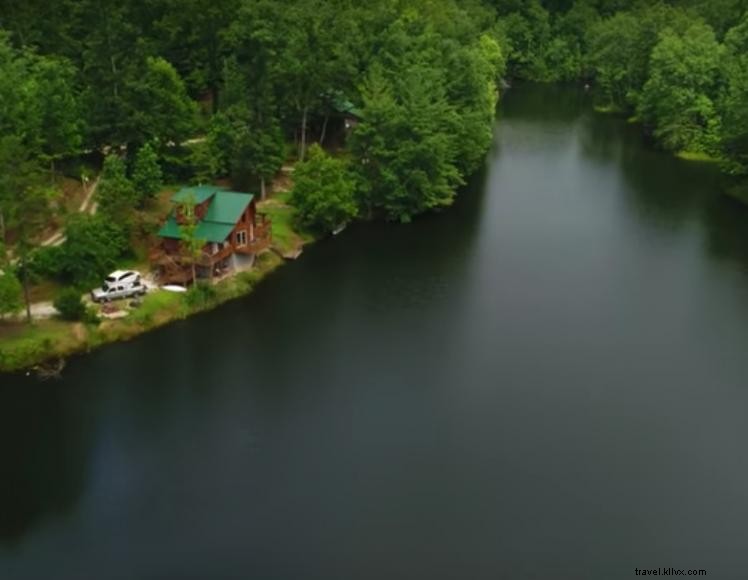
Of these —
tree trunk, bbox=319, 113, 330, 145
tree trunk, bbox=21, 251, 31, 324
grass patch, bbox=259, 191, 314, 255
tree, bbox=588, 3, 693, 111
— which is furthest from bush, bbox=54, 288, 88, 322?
tree, bbox=588, 3, 693, 111

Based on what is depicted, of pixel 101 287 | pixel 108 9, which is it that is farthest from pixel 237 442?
pixel 108 9

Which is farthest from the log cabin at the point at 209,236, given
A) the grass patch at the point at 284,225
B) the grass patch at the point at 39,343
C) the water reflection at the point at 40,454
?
the water reflection at the point at 40,454

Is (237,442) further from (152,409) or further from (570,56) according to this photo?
(570,56)

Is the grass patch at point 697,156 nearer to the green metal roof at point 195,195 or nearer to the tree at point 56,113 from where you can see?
the green metal roof at point 195,195

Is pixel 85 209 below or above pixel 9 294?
above

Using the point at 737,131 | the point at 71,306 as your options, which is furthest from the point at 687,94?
the point at 71,306

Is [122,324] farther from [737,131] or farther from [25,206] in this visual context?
[737,131]

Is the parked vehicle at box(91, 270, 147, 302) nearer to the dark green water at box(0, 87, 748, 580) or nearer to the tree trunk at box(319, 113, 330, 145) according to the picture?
the dark green water at box(0, 87, 748, 580)
